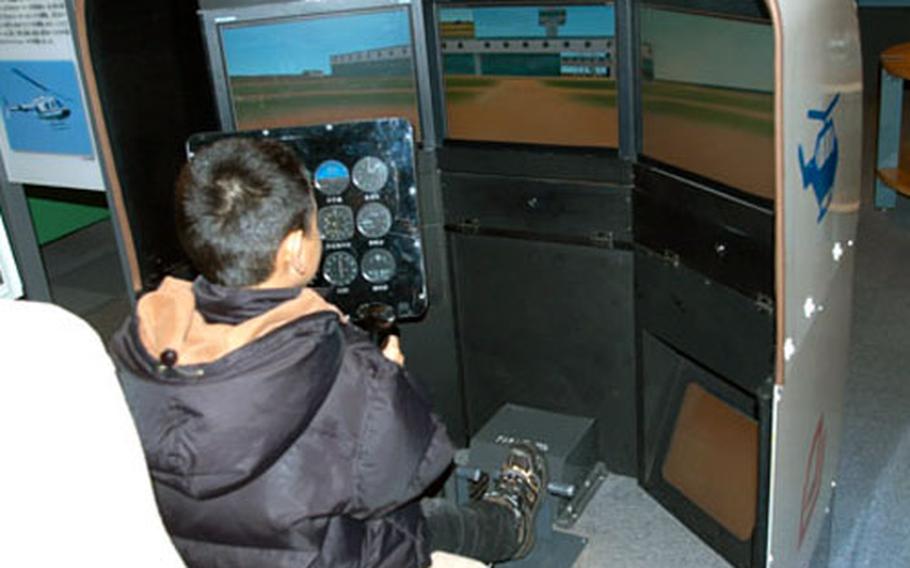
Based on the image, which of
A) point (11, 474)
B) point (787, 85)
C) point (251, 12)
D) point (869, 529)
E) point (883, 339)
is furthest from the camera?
point (883, 339)

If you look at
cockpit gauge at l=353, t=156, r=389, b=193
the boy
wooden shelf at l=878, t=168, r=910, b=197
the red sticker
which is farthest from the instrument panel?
wooden shelf at l=878, t=168, r=910, b=197

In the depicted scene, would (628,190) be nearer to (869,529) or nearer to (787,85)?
(787,85)

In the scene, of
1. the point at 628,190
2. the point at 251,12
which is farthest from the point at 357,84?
the point at 628,190

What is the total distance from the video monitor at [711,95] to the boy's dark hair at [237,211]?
0.96 meters

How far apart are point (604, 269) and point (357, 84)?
0.77 m

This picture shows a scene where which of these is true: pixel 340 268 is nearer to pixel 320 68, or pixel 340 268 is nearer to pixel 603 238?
pixel 320 68

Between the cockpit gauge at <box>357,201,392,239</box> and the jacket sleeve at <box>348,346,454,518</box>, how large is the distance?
77cm

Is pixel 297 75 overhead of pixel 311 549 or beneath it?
overhead

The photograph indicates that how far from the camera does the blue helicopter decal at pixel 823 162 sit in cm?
180

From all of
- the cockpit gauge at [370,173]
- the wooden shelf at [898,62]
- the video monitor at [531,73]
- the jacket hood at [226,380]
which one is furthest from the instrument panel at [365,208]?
the wooden shelf at [898,62]

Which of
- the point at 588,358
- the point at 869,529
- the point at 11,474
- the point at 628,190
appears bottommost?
the point at 869,529

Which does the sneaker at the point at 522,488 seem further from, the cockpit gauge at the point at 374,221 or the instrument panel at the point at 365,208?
the cockpit gauge at the point at 374,221

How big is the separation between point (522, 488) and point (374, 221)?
0.68 meters

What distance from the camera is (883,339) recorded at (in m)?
3.43
